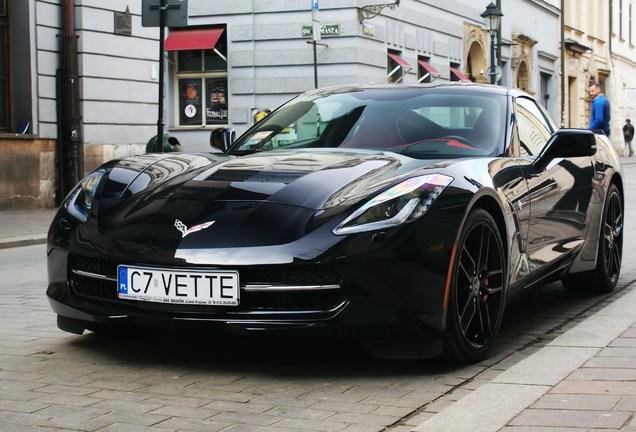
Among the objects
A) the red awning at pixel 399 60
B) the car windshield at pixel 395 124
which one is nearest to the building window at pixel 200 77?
the red awning at pixel 399 60

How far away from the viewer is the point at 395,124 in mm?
5738

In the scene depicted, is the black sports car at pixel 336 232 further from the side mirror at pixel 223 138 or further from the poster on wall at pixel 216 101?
the poster on wall at pixel 216 101

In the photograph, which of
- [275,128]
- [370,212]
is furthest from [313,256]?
[275,128]

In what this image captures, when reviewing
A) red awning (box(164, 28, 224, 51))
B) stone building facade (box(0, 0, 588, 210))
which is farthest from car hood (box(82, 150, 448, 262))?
red awning (box(164, 28, 224, 51))

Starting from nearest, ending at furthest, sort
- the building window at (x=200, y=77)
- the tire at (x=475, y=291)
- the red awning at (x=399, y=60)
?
the tire at (x=475, y=291) → the red awning at (x=399, y=60) → the building window at (x=200, y=77)

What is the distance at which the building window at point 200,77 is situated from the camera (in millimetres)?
28578

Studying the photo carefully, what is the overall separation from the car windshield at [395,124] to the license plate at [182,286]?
1391 mm

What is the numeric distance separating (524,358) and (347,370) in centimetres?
80

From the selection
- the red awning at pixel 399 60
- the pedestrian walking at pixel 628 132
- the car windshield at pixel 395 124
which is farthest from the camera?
the pedestrian walking at pixel 628 132

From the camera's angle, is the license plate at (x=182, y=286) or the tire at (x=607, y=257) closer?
the license plate at (x=182, y=286)

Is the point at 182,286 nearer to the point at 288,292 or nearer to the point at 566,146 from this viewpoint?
the point at 288,292

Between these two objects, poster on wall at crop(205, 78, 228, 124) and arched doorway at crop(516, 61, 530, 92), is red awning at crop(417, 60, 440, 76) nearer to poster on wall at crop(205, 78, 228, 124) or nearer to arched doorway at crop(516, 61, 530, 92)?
poster on wall at crop(205, 78, 228, 124)

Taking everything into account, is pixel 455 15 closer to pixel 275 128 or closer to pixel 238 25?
pixel 238 25

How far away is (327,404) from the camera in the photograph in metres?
4.20
